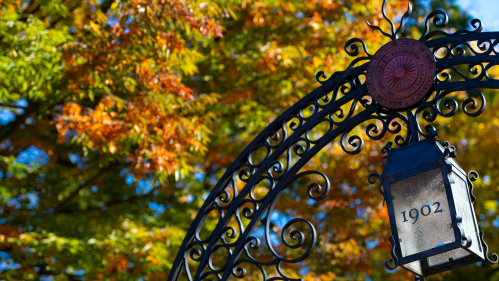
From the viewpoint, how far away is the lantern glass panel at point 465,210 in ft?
8.58

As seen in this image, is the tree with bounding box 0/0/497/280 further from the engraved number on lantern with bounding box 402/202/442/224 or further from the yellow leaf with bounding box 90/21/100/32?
the engraved number on lantern with bounding box 402/202/442/224

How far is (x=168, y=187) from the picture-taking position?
884cm

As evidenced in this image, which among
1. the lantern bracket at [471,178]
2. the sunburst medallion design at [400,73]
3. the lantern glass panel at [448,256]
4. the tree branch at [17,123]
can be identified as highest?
the tree branch at [17,123]

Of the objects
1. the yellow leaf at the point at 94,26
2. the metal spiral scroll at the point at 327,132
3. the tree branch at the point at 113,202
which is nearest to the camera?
the metal spiral scroll at the point at 327,132

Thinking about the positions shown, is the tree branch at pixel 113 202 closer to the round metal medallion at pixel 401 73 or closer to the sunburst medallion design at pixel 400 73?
the round metal medallion at pixel 401 73

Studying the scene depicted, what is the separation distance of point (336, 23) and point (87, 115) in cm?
431

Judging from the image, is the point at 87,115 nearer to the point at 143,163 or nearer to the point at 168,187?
the point at 143,163

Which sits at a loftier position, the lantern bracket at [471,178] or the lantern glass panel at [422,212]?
the lantern bracket at [471,178]

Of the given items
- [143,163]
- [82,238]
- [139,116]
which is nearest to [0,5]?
[139,116]

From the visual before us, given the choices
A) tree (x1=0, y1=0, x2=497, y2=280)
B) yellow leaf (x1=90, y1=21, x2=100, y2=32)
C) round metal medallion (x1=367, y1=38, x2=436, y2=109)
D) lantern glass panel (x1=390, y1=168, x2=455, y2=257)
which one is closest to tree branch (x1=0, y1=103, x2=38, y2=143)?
tree (x1=0, y1=0, x2=497, y2=280)

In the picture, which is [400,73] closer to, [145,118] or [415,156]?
[415,156]

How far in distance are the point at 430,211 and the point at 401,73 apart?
88 centimetres

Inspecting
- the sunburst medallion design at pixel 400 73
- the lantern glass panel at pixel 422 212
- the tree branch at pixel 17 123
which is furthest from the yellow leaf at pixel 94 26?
the lantern glass panel at pixel 422 212

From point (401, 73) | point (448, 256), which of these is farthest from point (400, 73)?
point (448, 256)
